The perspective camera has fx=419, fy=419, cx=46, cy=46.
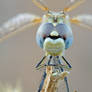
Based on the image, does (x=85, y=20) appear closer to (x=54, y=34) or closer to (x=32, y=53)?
(x=54, y=34)

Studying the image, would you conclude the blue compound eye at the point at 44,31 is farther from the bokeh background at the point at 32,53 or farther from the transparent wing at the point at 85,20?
the bokeh background at the point at 32,53

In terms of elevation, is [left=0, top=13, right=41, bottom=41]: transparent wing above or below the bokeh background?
below

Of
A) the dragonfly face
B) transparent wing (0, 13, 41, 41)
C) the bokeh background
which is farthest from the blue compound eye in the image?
the bokeh background

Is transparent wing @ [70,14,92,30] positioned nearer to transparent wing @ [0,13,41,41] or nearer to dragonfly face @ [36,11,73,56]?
dragonfly face @ [36,11,73,56]

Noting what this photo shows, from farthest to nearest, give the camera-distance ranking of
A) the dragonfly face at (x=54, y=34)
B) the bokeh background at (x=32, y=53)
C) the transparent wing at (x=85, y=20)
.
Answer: the bokeh background at (x=32, y=53), the transparent wing at (x=85, y=20), the dragonfly face at (x=54, y=34)

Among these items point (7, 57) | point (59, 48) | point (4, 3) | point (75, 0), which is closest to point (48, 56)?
point (59, 48)

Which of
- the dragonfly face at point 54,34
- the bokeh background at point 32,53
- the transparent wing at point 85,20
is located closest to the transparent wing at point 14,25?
the dragonfly face at point 54,34

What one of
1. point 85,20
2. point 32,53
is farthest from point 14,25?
point 32,53
